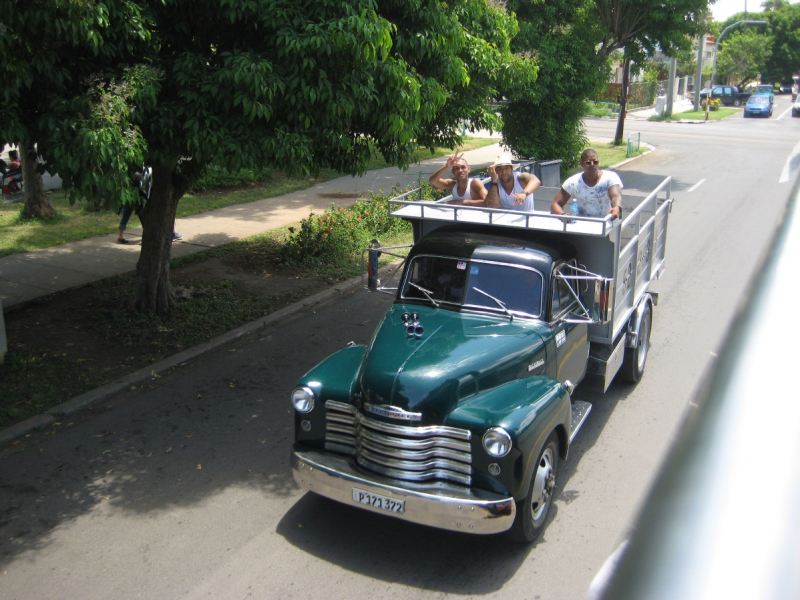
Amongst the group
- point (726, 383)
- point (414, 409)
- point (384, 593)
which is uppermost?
point (726, 383)

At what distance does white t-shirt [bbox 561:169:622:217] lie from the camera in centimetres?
734

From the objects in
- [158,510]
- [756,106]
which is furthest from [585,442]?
[756,106]

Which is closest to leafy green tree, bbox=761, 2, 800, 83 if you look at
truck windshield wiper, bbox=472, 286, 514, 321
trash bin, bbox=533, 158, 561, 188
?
trash bin, bbox=533, 158, 561, 188

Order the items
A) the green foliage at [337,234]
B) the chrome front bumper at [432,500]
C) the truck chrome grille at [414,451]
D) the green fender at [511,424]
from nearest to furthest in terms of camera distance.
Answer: the chrome front bumper at [432,500], the green fender at [511,424], the truck chrome grille at [414,451], the green foliage at [337,234]

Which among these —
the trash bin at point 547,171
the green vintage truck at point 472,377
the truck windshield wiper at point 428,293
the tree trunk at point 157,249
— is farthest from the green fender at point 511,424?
the trash bin at point 547,171

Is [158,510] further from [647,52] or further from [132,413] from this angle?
[647,52]

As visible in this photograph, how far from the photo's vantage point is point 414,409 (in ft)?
15.8

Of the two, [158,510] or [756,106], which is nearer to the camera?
[158,510]

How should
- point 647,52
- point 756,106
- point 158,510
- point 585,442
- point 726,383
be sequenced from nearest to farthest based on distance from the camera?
point 726,383 → point 158,510 → point 585,442 → point 647,52 → point 756,106

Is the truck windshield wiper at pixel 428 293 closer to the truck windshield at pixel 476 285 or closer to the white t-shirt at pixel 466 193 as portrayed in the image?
the truck windshield at pixel 476 285

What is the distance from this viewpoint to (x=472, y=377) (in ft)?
16.5

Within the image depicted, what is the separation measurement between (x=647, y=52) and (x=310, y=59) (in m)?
18.8

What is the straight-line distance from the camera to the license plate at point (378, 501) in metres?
4.68

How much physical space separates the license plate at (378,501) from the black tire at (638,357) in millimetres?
3601
